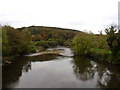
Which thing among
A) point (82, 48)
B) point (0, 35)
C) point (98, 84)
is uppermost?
point (0, 35)

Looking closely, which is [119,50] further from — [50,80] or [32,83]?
[32,83]

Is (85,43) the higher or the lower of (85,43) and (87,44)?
the higher

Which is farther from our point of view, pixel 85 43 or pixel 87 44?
pixel 87 44

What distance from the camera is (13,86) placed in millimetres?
19375

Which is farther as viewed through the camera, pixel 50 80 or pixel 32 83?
pixel 50 80

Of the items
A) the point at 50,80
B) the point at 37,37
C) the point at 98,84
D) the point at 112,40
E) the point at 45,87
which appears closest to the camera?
the point at 45,87

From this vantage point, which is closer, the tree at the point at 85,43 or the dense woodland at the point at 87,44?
the dense woodland at the point at 87,44

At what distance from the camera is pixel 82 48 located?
145 ft

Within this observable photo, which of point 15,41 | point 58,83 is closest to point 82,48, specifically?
point 15,41

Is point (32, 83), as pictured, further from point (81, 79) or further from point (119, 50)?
point (119, 50)

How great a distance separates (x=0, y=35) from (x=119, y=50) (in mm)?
24560

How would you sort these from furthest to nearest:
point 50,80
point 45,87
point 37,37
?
point 37,37 → point 50,80 → point 45,87

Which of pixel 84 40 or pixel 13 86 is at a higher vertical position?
pixel 84 40

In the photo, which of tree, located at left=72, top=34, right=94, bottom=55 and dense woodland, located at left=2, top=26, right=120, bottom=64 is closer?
dense woodland, located at left=2, top=26, right=120, bottom=64
